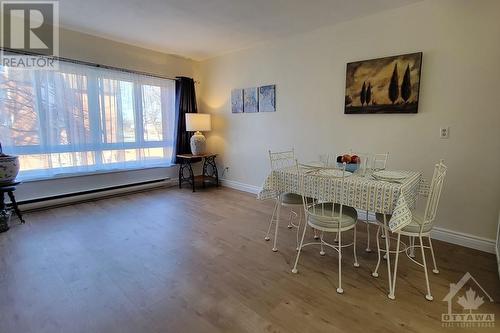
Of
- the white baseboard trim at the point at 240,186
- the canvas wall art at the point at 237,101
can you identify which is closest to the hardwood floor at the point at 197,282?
the white baseboard trim at the point at 240,186

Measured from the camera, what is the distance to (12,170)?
2955mm

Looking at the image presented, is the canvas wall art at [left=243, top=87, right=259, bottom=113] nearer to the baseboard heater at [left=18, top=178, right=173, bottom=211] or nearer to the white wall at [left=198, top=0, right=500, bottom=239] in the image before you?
the white wall at [left=198, top=0, right=500, bottom=239]

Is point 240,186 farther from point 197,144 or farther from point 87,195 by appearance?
point 87,195

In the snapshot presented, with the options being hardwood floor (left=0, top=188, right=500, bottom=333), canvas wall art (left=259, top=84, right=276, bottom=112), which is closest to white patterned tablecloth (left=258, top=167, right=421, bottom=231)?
hardwood floor (left=0, top=188, right=500, bottom=333)

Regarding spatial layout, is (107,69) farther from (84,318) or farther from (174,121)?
(84,318)

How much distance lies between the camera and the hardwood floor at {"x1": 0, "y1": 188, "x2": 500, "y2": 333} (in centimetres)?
161

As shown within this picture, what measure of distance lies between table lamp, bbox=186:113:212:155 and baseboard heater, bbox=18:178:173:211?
895mm

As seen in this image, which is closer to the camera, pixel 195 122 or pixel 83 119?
pixel 83 119

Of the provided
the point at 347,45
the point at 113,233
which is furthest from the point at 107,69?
the point at 347,45

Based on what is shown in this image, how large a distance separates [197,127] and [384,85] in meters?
3.08

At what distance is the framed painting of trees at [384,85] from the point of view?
2.75m

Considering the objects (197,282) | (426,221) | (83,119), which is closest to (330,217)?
(426,221)

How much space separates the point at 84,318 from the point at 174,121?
12.6 feet

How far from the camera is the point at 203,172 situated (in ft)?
16.8
